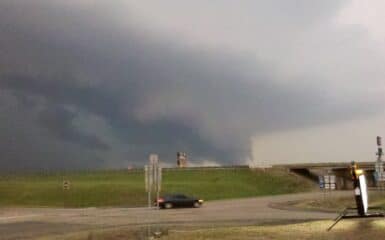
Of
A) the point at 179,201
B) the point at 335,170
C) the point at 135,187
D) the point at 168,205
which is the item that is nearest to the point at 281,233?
the point at 168,205

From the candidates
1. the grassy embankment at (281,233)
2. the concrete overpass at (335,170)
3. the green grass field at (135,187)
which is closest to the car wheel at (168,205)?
the green grass field at (135,187)

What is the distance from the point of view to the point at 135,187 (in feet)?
218

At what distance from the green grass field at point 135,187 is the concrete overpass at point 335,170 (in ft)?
14.6

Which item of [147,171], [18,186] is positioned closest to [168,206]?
[147,171]

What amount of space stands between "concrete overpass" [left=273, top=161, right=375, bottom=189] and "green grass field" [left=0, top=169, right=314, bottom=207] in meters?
4.44

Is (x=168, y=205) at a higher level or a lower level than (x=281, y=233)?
higher

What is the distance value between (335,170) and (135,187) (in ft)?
127

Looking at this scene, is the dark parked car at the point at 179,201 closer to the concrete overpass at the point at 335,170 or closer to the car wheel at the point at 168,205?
the car wheel at the point at 168,205

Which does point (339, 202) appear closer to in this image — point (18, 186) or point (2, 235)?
point (2, 235)

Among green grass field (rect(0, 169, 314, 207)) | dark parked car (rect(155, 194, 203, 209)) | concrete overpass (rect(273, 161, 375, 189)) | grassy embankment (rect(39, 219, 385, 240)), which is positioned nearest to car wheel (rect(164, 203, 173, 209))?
dark parked car (rect(155, 194, 203, 209))

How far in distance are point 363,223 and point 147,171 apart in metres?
9.45

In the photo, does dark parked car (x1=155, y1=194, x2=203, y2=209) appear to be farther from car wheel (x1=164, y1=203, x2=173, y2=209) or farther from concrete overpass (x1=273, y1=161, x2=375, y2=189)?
concrete overpass (x1=273, y1=161, x2=375, y2=189)

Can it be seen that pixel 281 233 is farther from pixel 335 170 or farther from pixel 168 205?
pixel 335 170

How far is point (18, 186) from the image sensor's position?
244 feet
